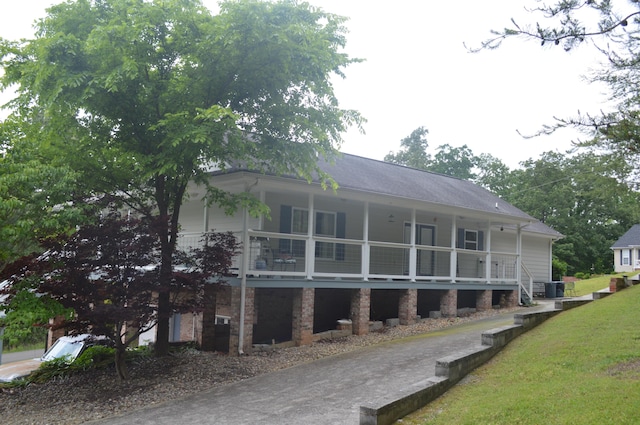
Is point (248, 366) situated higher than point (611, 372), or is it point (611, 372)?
point (611, 372)

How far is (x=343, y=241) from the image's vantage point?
14.8 meters

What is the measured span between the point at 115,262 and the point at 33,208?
177 centimetres

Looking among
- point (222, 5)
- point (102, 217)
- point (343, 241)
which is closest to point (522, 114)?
point (222, 5)

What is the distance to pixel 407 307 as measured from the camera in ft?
54.3

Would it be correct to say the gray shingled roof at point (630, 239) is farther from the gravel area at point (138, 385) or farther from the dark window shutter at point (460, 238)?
the gravel area at point (138, 385)

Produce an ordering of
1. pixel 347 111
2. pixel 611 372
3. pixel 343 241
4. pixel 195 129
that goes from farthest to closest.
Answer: pixel 343 241, pixel 347 111, pixel 195 129, pixel 611 372

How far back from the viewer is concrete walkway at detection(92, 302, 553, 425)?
8.01 m

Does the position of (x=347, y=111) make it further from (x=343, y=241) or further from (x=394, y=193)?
(x=394, y=193)

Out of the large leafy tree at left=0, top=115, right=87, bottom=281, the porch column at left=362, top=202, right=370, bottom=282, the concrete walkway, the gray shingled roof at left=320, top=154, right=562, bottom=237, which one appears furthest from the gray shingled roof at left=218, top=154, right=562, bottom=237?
the large leafy tree at left=0, top=115, right=87, bottom=281

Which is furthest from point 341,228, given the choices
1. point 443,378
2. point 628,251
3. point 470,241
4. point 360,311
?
point 628,251

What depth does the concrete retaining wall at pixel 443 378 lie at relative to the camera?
21.7ft

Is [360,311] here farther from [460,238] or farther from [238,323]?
[460,238]

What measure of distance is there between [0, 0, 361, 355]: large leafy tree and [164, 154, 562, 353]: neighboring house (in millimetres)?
1785

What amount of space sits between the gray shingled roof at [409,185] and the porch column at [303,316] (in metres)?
3.10
